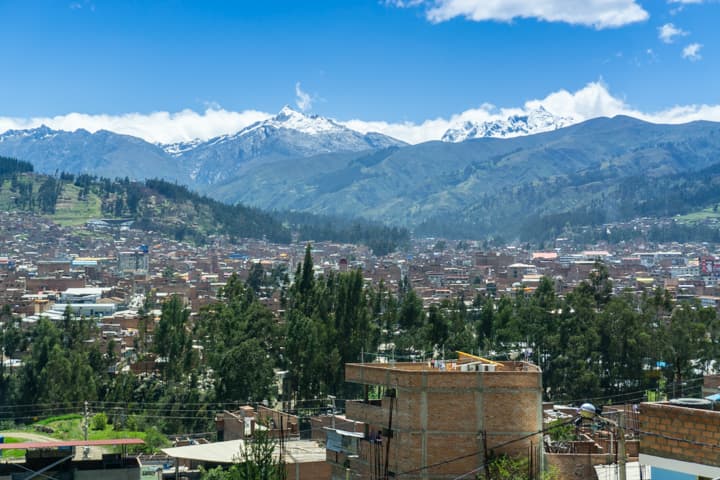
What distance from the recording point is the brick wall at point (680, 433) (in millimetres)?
11539

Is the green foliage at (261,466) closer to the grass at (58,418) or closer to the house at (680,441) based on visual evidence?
the house at (680,441)

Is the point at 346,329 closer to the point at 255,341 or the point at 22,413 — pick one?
the point at 255,341

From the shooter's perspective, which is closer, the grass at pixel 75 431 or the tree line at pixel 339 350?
the grass at pixel 75 431

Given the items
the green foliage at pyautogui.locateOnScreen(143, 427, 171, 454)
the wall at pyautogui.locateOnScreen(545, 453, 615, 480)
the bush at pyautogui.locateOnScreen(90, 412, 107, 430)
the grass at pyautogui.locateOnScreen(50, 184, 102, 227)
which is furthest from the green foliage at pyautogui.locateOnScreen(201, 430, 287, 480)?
the grass at pyautogui.locateOnScreen(50, 184, 102, 227)

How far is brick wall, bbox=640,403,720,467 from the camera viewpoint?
11.5m

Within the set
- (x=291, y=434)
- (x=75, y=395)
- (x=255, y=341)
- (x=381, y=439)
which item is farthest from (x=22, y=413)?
(x=381, y=439)

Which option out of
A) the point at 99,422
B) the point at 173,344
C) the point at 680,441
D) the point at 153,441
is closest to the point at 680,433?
the point at 680,441

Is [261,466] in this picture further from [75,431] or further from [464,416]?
[75,431]

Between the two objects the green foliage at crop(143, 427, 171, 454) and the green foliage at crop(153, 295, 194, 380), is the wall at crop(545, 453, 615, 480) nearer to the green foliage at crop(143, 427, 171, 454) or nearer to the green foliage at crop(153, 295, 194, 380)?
the green foliage at crop(143, 427, 171, 454)

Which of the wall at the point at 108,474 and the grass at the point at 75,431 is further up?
the wall at the point at 108,474

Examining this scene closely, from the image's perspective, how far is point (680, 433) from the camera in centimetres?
1182

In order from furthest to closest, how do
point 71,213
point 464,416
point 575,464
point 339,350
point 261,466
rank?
point 71,213, point 339,350, point 261,466, point 575,464, point 464,416

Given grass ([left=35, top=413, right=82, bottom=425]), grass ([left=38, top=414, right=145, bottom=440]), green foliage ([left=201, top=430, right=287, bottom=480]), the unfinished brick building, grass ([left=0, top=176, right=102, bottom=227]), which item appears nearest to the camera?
the unfinished brick building

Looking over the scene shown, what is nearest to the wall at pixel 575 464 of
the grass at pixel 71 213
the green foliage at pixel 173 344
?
the green foliage at pixel 173 344
